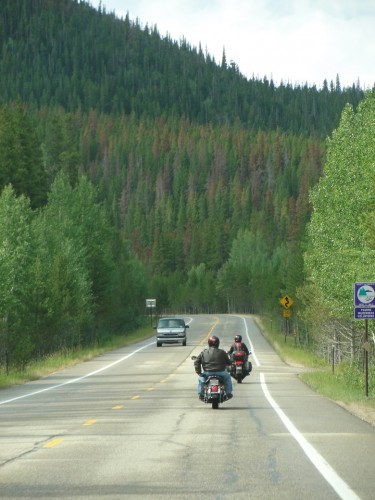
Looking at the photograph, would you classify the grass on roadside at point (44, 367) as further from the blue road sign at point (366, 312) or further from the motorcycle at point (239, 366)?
the blue road sign at point (366, 312)

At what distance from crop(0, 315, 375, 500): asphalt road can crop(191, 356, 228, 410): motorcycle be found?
23 cm

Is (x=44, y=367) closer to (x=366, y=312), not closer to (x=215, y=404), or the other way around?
(x=366, y=312)

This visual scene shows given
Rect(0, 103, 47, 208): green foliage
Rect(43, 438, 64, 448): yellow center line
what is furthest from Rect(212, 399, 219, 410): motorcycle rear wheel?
Rect(0, 103, 47, 208): green foliage

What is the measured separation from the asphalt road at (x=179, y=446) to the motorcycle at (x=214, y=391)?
231mm

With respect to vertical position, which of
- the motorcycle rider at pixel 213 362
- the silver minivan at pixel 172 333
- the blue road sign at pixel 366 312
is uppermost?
the blue road sign at pixel 366 312

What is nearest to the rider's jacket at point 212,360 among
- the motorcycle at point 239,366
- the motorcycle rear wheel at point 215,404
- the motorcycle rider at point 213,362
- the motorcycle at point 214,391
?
the motorcycle rider at point 213,362

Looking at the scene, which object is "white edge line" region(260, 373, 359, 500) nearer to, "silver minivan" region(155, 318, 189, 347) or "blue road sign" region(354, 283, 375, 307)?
"blue road sign" region(354, 283, 375, 307)

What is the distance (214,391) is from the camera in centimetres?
2252

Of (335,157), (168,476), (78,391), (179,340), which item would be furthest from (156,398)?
(179,340)

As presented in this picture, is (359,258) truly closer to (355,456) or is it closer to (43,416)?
(43,416)

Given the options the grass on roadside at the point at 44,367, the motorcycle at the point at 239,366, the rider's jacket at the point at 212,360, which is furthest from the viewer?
the grass on roadside at the point at 44,367

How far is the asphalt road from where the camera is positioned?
→ 1052 cm

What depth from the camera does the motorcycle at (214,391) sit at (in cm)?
2250

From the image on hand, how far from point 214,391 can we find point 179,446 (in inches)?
314
